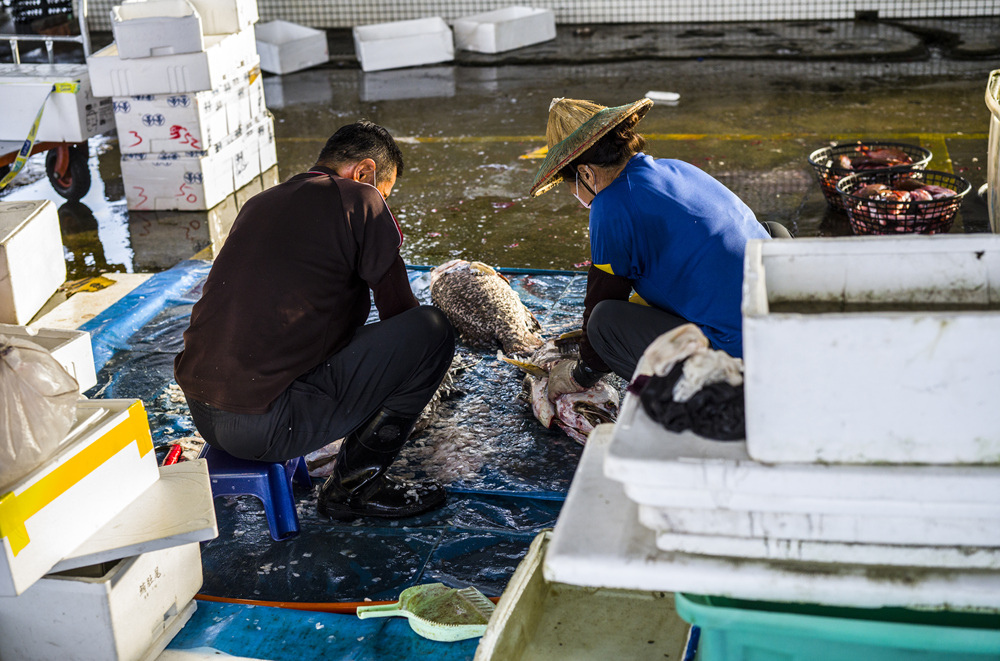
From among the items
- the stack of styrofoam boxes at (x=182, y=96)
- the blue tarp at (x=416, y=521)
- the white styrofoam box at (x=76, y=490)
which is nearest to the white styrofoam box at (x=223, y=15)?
the stack of styrofoam boxes at (x=182, y=96)

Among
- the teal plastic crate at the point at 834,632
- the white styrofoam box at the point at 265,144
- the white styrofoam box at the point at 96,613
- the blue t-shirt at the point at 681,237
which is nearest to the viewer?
the teal plastic crate at the point at 834,632

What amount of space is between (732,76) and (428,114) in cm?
299

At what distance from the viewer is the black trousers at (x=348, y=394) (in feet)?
9.05

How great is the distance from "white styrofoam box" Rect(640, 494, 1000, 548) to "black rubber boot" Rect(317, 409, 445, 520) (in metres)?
1.57

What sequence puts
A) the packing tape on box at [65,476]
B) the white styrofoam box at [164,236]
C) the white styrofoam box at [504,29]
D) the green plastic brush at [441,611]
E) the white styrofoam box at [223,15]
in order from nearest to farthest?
the packing tape on box at [65,476]
the green plastic brush at [441,611]
the white styrofoam box at [164,236]
the white styrofoam box at [223,15]
the white styrofoam box at [504,29]

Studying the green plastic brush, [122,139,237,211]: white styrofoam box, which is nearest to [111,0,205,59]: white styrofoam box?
[122,139,237,211]: white styrofoam box

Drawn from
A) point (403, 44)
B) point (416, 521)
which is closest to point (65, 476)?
point (416, 521)

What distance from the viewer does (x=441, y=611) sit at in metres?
2.46

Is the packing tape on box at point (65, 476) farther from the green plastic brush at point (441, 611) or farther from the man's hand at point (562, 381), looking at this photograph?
the man's hand at point (562, 381)

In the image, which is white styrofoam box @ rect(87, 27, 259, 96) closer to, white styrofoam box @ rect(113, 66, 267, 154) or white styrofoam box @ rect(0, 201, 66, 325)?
white styrofoam box @ rect(113, 66, 267, 154)

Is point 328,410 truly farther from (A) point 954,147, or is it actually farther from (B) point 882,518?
(A) point 954,147

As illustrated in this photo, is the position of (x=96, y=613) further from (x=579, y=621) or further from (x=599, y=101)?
(x=599, y=101)

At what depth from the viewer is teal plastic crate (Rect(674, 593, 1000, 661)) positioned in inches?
60.1

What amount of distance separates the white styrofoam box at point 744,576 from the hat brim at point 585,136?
1457 millimetres
